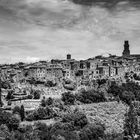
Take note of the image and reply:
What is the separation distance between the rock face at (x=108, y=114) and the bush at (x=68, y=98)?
0.88 meters

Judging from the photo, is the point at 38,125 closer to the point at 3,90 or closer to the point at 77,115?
the point at 77,115

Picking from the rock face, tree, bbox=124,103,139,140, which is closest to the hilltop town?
the rock face

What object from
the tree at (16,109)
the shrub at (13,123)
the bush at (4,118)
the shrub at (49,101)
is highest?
the shrub at (49,101)

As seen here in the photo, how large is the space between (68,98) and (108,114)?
3.97 metres

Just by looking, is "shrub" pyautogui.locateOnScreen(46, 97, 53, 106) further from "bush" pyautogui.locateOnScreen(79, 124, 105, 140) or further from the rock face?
"bush" pyautogui.locateOnScreen(79, 124, 105, 140)

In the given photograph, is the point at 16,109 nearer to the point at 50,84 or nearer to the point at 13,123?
the point at 13,123

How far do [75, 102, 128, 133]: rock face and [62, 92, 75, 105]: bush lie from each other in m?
0.88

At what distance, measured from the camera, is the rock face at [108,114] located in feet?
101

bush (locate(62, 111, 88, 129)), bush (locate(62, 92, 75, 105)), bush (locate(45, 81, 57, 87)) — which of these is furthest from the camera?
bush (locate(45, 81, 57, 87))

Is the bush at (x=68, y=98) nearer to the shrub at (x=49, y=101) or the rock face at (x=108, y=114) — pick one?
the rock face at (x=108, y=114)

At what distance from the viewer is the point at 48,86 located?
38.2 meters

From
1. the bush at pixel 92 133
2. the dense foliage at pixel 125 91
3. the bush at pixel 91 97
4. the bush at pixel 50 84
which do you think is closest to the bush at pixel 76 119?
the bush at pixel 92 133

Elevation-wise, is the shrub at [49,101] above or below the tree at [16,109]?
above

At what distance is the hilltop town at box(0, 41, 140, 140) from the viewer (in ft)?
94.5
